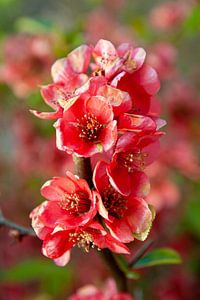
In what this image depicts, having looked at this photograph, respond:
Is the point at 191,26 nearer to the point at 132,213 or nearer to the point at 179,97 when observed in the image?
the point at 179,97

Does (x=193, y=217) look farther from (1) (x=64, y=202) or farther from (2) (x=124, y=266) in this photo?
(1) (x=64, y=202)

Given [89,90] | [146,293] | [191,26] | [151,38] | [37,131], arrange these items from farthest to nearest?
[151,38], [37,131], [146,293], [191,26], [89,90]

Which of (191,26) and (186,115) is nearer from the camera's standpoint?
(191,26)

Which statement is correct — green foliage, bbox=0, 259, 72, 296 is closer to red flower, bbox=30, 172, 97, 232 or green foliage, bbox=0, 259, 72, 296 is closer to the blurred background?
the blurred background

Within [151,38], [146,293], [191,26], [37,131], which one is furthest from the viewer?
[151,38]

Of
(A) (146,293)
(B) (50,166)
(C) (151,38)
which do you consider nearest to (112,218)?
(B) (50,166)

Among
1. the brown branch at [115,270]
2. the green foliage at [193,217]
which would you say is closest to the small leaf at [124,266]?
the brown branch at [115,270]

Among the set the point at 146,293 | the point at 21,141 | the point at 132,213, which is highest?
the point at 132,213
